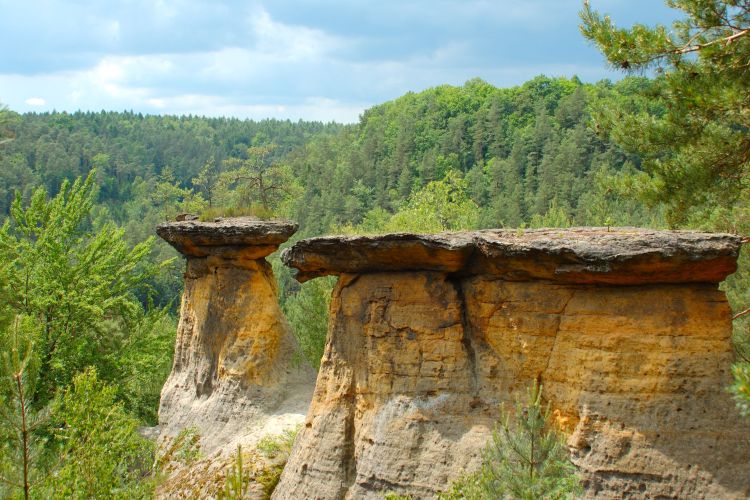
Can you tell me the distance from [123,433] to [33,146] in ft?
417

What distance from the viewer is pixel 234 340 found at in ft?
56.5

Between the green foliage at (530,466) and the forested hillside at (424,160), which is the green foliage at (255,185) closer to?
the green foliage at (530,466)

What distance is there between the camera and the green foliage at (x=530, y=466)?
8.93 m

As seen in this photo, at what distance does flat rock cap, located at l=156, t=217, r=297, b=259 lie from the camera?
16328 mm

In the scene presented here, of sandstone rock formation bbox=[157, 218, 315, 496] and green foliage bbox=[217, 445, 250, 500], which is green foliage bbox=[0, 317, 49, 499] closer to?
green foliage bbox=[217, 445, 250, 500]

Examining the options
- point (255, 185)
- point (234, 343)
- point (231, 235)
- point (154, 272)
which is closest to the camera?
point (231, 235)

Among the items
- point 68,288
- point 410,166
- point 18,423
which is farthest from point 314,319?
point 410,166

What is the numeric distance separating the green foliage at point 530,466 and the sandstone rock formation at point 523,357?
725mm

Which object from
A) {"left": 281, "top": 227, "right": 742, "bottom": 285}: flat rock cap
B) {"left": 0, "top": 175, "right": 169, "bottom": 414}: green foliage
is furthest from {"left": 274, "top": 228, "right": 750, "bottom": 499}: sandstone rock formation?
{"left": 0, "top": 175, "right": 169, "bottom": 414}: green foliage

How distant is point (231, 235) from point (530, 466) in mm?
9396

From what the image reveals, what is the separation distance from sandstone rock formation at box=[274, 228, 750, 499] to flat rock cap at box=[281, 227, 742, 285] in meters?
0.03

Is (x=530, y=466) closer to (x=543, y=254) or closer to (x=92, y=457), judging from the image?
(x=543, y=254)

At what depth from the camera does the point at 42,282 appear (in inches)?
832

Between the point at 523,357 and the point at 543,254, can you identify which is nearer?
the point at 543,254
